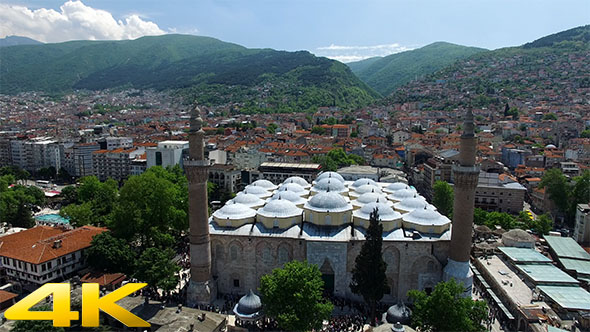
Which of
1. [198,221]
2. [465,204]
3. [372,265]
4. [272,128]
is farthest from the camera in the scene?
[272,128]

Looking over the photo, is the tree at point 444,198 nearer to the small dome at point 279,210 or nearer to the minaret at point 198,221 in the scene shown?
the small dome at point 279,210

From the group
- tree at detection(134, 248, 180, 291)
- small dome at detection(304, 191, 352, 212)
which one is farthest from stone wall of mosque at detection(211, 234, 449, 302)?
tree at detection(134, 248, 180, 291)

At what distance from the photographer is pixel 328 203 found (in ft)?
80.4

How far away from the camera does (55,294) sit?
13.8 metres

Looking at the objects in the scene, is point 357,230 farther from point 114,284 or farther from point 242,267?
point 114,284

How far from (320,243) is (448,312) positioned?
800cm

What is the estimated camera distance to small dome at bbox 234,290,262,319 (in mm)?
19781

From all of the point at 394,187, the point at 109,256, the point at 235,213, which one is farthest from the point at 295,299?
the point at 394,187

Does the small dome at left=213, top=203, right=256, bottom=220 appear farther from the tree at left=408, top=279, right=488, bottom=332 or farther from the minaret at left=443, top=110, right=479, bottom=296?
the minaret at left=443, top=110, right=479, bottom=296

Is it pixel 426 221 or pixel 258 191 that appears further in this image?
pixel 258 191

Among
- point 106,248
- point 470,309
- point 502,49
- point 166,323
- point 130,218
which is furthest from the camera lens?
point 502,49

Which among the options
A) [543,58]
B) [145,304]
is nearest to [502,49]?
[543,58]

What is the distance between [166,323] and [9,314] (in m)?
6.80

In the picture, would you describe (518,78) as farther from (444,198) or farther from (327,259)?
(327,259)
